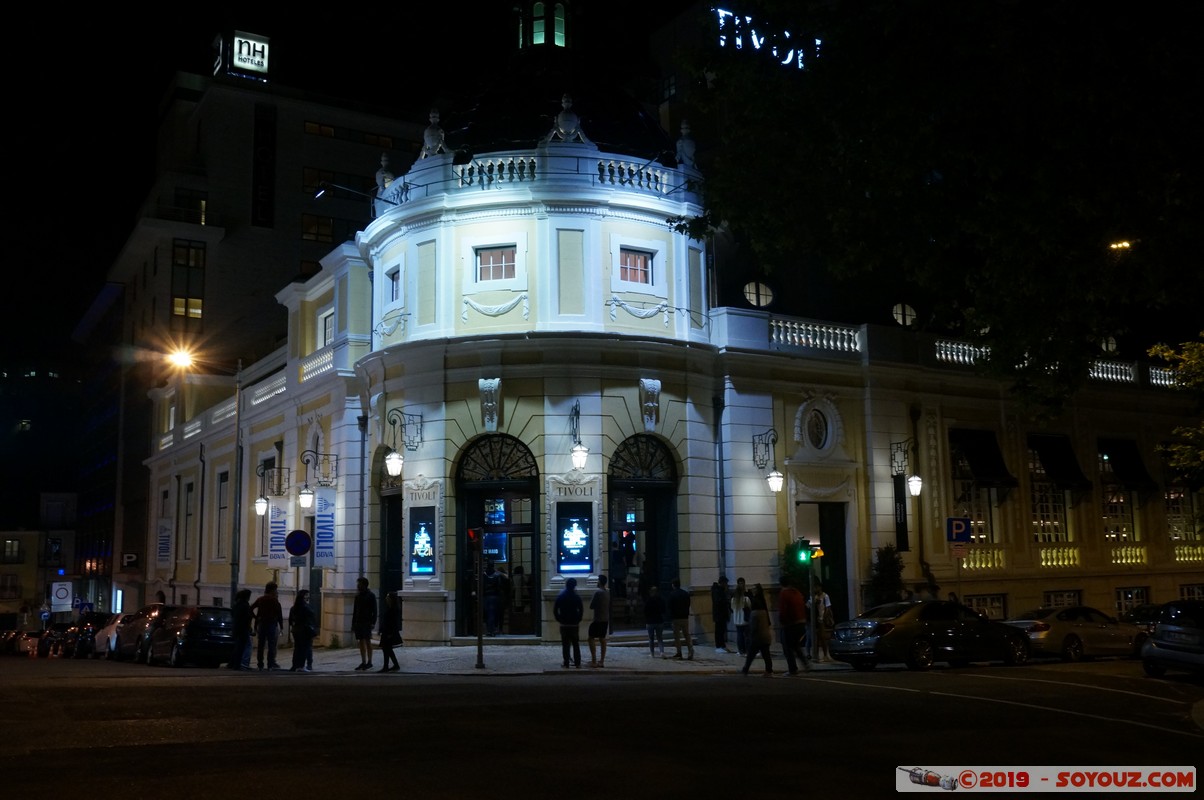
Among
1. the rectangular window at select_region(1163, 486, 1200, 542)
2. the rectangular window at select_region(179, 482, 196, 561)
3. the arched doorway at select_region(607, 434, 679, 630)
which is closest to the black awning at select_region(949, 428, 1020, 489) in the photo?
the rectangular window at select_region(1163, 486, 1200, 542)

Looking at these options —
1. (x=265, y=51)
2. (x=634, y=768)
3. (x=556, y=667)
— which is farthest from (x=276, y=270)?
(x=634, y=768)

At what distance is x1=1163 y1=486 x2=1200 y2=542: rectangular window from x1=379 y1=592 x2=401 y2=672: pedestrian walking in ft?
87.2

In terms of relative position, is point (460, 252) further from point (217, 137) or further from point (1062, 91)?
point (217, 137)

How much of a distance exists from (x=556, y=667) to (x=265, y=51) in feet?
171

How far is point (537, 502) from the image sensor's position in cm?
2534

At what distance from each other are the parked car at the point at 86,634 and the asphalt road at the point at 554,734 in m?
16.5

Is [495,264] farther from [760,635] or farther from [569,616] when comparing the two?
[760,635]

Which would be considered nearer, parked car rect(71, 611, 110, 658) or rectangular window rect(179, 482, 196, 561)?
parked car rect(71, 611, 110, 658)

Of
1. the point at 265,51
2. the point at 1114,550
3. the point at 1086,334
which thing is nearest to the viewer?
the point at 1086,334

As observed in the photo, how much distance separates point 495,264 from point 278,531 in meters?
12.4

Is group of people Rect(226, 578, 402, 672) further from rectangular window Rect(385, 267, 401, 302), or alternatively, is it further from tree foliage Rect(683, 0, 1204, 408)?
tree foliage Rect(683, 0, 1204, 408)

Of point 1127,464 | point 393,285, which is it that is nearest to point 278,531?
point 393,285

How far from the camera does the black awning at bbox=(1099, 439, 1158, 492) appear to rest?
3559cm

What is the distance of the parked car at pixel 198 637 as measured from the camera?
975 inches
